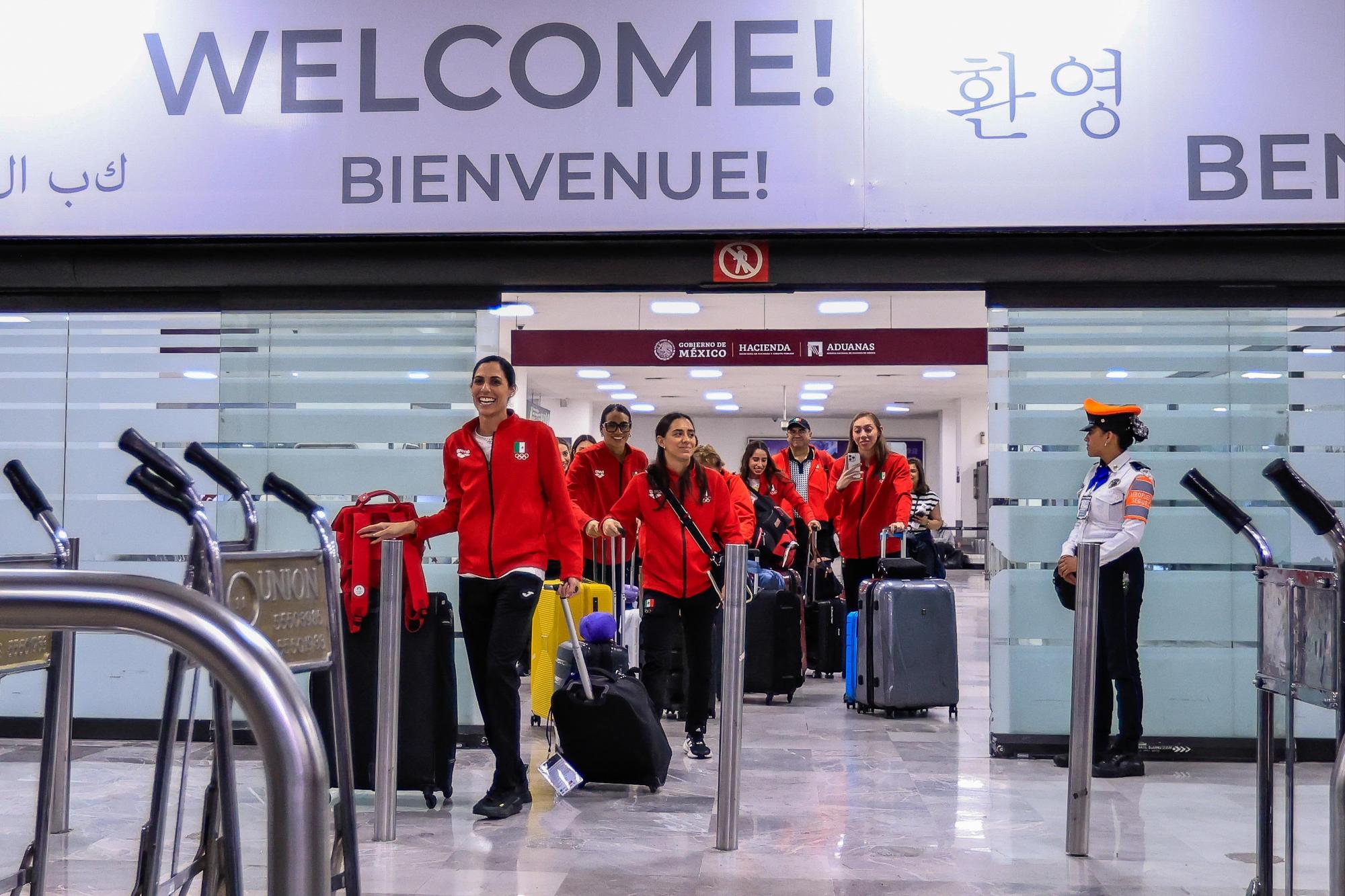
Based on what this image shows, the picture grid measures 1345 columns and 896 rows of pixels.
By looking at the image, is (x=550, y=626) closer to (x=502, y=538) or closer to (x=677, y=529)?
(x=677, y=529)

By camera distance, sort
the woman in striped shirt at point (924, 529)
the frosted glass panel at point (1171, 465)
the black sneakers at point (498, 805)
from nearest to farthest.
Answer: the black sneakers at point (498, 805), the frosted glass panel at point (1171, 465), the woman in striped shirt at point (924, 529)

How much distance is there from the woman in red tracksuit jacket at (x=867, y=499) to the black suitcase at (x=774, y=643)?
55 centimetres

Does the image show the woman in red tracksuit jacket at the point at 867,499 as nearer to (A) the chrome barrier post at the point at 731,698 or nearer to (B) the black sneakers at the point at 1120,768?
(B) the black sneakers at the point at 1120,768

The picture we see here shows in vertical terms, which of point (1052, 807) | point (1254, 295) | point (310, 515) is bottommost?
point (1052, 807)

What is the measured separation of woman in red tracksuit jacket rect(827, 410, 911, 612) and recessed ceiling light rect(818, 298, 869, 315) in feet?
14.8

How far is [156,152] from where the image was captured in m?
5.58

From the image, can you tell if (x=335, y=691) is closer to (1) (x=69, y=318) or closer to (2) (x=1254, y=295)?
(1) (x=69, y=318)

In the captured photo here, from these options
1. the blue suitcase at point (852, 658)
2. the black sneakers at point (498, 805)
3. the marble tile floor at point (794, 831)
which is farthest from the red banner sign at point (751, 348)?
the black sneakers at point (498, 805)

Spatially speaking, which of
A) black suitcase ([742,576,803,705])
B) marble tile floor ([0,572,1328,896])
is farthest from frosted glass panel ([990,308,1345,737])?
black suitcase ([742,576,803,705])

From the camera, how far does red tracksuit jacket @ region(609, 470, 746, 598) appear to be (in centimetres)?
549

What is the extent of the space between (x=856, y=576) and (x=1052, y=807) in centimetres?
326

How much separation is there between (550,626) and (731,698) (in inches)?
85.9

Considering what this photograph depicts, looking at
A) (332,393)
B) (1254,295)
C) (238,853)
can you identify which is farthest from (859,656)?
(238,853)

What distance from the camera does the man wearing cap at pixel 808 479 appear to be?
8992mm
